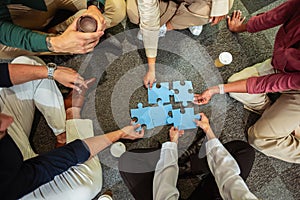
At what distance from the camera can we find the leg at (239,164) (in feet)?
5.07

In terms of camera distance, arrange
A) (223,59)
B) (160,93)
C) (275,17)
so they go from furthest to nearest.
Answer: (223,59)
(160,93)
(275,17)

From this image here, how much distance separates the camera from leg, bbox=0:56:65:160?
5.00 ft

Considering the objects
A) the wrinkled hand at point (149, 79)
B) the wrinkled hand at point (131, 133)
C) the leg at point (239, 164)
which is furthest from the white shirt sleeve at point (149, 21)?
the leg at point (239, 164)

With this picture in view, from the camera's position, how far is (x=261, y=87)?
1573 mm

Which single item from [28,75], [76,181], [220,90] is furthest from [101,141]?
[220,90]

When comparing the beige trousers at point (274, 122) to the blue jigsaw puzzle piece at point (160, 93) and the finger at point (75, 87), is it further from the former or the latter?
the finger at point (75, 87)

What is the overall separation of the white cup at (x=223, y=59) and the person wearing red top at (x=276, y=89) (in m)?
0.11

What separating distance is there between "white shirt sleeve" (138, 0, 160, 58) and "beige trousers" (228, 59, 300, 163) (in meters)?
0.49

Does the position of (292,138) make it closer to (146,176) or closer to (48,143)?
(146,176)

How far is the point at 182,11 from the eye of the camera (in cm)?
175

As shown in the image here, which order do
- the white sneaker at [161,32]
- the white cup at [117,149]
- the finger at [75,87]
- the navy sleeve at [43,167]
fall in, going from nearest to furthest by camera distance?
the navy sleeve at [43,167]
the finger at [75,87]
the white cup at [117,149]
the white sneaker at [161,32]

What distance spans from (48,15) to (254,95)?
1.03 m

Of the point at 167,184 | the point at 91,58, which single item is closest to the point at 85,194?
the point at 167,184

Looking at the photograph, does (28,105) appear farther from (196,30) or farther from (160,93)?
(196,30)
